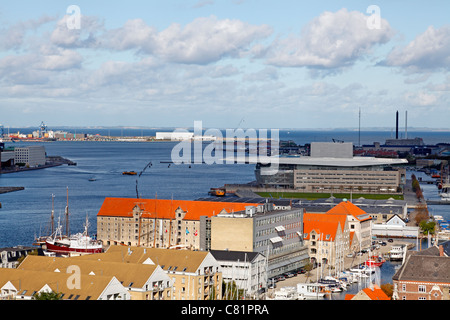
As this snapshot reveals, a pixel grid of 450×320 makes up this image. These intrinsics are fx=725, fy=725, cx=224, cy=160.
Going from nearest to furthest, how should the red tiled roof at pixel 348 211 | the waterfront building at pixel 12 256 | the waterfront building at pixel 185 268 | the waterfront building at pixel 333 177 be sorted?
the waterfront building at pixel 185 268
the waterfront building at pixel 12 256
the red tiled roof at pixel 348 211
the waterfront building at pixel 333 177

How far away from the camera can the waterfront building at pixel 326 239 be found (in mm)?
13414

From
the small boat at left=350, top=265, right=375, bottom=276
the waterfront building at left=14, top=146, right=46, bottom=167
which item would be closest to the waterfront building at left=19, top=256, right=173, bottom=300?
the small boat at left=350, top=265, right=375, bottom=276

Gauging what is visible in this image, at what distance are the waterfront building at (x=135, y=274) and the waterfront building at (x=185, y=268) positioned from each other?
1.90 ft

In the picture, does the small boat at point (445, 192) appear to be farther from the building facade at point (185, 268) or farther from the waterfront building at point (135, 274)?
the waterfront building at point (135, 274)

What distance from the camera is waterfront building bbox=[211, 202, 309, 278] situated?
11789 millimetres

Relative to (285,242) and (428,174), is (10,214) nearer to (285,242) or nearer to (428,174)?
(285,242)

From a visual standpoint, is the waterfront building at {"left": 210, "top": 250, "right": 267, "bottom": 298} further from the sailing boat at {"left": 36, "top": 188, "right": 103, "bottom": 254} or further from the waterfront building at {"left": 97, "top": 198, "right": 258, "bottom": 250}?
the sailing boat at {"left": 36, "top": 188, "right": 103, "bottom": 254}

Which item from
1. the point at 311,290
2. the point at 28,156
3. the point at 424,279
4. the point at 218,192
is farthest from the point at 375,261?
the point at 28,156

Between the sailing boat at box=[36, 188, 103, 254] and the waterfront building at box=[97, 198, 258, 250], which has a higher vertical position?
the waterfront building at box=[97, 198, 258, 250]

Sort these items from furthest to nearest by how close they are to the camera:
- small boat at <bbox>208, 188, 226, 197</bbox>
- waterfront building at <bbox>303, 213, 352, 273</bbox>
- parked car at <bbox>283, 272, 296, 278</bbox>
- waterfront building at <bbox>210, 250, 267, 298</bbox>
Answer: small boat at <bbox>208, 188, 226, 197</bbox> → waterfront building at <bbox>303, 213, 352, 273</bbox> → parked car at <bbox>283, 272, 296, 278</bbox> → waterfront building at <bbox>210, 250, 267, 298</bbox>

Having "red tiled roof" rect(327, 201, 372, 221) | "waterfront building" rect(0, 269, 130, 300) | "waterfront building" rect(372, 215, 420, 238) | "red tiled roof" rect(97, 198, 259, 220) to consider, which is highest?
"waterfront building" rect(0, 269, 130, 300)

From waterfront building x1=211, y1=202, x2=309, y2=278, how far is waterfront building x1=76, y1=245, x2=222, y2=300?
2138mm

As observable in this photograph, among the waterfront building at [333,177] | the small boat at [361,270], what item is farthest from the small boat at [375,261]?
the waterfront building at [333,177]

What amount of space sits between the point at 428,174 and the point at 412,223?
2407cm
